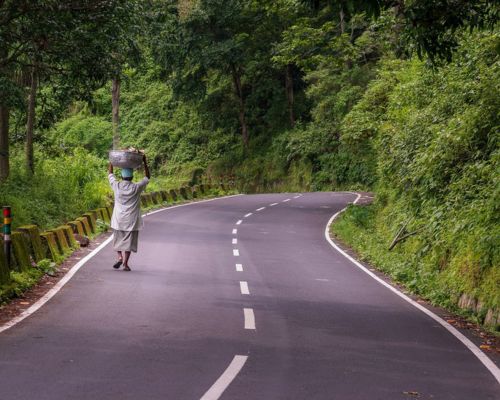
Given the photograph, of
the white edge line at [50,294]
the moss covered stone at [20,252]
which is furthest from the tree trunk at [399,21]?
the moss covered stone at [20,252]

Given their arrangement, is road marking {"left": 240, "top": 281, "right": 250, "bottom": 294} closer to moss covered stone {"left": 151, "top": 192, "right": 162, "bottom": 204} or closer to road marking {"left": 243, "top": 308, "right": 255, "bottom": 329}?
road marking {"left": 243, "top": 308, "right": 255, "bottom": 329}

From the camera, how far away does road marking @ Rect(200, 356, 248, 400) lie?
272 inches

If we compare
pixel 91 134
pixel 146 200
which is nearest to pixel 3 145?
pixel 146 200

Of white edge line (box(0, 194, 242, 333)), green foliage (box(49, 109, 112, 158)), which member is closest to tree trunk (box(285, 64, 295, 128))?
green foliage (box(49, 109, 112, 158))

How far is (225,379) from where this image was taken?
24.7ft

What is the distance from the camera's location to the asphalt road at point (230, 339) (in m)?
7.33

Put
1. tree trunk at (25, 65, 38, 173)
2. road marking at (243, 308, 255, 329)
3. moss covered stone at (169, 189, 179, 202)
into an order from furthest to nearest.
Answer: moss covered stone at (169, 189, 179, 202)
tree trunk at (25, 65, 38, 173)
road marking at (243, 308, 255, 329)

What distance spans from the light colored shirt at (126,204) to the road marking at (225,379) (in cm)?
773

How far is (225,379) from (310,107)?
50327mm

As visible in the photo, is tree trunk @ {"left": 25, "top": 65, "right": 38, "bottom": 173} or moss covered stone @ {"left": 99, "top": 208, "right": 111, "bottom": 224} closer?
tree trunk @ {"left": 25, "top": 65, "right": 38, "bottom": 173}

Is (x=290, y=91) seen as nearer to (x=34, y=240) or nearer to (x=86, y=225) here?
(x=86, y=225)

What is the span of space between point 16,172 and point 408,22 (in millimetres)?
15885

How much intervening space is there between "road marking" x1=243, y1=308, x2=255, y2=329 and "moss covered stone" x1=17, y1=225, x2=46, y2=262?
538 cm

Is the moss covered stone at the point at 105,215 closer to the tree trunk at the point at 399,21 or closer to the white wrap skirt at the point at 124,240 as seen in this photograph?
the white wrap skirt at the point at 124,240
